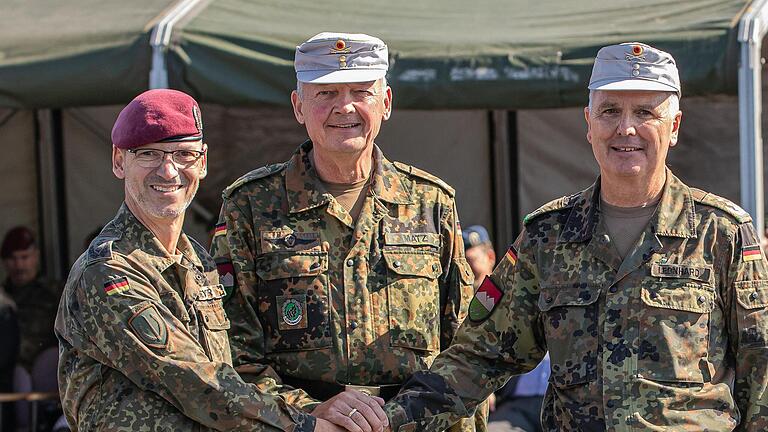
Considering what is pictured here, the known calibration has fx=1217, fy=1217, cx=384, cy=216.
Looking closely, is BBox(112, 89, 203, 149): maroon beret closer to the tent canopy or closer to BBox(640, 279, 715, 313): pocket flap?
BBox(640, 279, 715, 313): pocket flap

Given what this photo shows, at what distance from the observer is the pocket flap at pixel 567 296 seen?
11.5 ft

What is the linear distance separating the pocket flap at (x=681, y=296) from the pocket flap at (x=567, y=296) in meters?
0.15

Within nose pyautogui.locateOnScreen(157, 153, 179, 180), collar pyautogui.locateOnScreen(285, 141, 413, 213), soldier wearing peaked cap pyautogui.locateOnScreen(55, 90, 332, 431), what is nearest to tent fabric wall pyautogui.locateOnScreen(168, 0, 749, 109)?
collar pyautogui.locateOnScreen(285, 141, 413, 213)

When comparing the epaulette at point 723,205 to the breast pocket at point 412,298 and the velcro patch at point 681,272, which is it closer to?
the velcro patch at point 681,272

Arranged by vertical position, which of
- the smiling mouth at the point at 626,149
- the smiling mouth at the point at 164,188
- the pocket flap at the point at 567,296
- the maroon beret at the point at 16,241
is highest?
the smiling mouth at the point at 626,149

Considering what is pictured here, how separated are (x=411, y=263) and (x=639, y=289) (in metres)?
0.77

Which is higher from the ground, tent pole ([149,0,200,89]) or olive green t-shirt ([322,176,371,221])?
tent pole ([149,0,200,89])

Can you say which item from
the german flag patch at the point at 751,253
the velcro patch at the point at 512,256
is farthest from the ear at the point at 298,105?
the german flag patch at the point at 751,253

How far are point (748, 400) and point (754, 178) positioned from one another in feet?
7.30

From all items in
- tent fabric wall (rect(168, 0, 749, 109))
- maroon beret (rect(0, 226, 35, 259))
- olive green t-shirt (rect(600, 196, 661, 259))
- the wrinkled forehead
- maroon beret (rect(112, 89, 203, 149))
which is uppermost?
tent fabric wall (rect(168, 0, 749, 109))

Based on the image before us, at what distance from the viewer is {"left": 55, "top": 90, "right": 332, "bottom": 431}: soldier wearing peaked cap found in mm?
3242

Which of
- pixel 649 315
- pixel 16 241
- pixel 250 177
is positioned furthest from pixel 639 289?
pixel 16 241

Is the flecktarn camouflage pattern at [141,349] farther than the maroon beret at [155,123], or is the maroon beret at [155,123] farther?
the maroon beret at [155,123]

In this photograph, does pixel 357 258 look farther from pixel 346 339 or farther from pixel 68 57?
pixel 68 57
